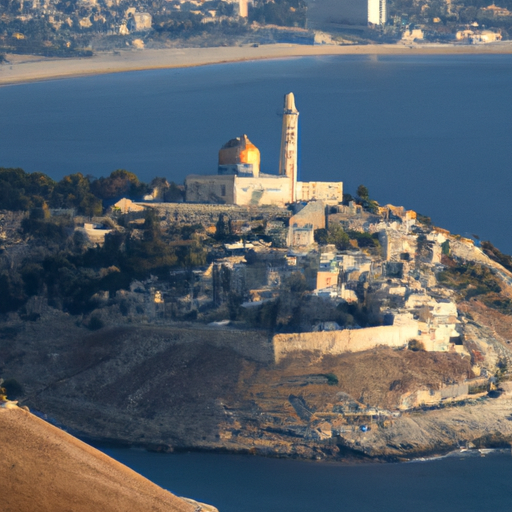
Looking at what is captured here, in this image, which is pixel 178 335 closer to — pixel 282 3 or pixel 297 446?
pixel 297 446

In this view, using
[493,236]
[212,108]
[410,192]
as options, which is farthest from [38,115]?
A: [493,236]

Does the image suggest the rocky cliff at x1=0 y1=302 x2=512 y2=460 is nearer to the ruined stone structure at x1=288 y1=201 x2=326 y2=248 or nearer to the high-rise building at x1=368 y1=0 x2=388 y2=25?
the ruined stone structure at x1=288 y1=201 x2=326 y2=248

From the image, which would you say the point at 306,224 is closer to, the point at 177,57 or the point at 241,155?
the point at 241,155

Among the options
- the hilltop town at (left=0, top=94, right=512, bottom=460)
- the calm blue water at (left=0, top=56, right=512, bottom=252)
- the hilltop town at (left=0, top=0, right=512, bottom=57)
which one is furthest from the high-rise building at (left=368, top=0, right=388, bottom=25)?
the hilltop town at (left=0, top=94, right=512, bottom=460)

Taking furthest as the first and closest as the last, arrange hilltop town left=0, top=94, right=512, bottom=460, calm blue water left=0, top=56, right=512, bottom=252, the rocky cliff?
1. calm blue water left=0, top=56, right=512, bottom=252
2. hilltop town left=0, top=94, right=512, bottom=460
3. the rocky cliff

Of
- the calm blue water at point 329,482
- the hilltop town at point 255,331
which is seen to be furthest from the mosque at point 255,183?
the calm blue water at point 329,482

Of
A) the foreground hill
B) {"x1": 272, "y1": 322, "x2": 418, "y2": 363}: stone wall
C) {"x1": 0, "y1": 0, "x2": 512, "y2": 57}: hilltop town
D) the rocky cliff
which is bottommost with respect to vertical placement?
{"x1": 0, "y1": 0, "x2": 512, "y2": 57}: hilltop town

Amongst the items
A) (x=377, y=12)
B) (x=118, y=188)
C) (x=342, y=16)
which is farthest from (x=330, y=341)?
(x=377, y=12)
